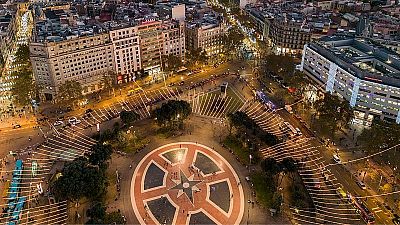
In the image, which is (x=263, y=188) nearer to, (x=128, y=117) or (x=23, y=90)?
(x=128, y=117)

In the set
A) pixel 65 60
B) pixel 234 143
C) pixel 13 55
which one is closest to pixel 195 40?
pixel 65 60

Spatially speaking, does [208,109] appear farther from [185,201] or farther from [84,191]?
[84,191]

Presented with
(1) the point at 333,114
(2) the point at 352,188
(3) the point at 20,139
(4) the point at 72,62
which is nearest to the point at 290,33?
(1) the point at 333,114

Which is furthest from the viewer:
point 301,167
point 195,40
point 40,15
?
point 40,15

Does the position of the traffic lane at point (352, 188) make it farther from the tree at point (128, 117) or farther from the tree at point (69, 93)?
the tree at point (69, 93)

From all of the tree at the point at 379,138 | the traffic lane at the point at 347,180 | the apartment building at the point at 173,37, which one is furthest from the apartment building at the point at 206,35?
the tree at the point at 379,138

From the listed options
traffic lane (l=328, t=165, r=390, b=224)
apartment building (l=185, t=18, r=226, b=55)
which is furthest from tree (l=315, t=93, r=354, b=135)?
apartment building (l=185, t=18, r=226, b=55)
